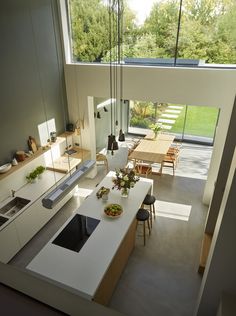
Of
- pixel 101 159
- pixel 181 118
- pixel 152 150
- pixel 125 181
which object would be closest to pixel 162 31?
pixel 152 150

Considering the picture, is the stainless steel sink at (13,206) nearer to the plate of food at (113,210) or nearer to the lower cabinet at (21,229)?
the lower cabinet at (21,229)

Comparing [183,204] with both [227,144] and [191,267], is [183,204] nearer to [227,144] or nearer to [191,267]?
[191,267]

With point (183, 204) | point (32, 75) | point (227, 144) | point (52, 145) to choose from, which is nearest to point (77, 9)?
point (32, 75)

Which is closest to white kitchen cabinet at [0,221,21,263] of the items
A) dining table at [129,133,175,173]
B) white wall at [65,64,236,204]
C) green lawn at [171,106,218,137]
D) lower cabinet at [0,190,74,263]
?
lower cabinet at [0,190,74,263]

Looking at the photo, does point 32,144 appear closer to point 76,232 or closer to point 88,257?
point 76,232

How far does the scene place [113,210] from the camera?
14.4 feet

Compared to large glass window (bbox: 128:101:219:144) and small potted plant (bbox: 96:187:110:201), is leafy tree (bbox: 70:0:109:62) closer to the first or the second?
small potted plant (bbox: 96:187:110:201)

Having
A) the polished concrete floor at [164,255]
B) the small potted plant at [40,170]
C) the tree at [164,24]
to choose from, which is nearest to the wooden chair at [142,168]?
the polished concrete floor at [164,255]

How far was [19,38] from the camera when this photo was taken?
4906mm

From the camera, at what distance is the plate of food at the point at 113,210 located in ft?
14.1

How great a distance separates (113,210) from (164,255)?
147 cm

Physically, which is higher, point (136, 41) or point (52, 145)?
point (136, 41)

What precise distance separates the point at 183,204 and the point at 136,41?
4.42 meters

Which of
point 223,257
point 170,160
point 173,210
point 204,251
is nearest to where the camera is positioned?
point 223,257
